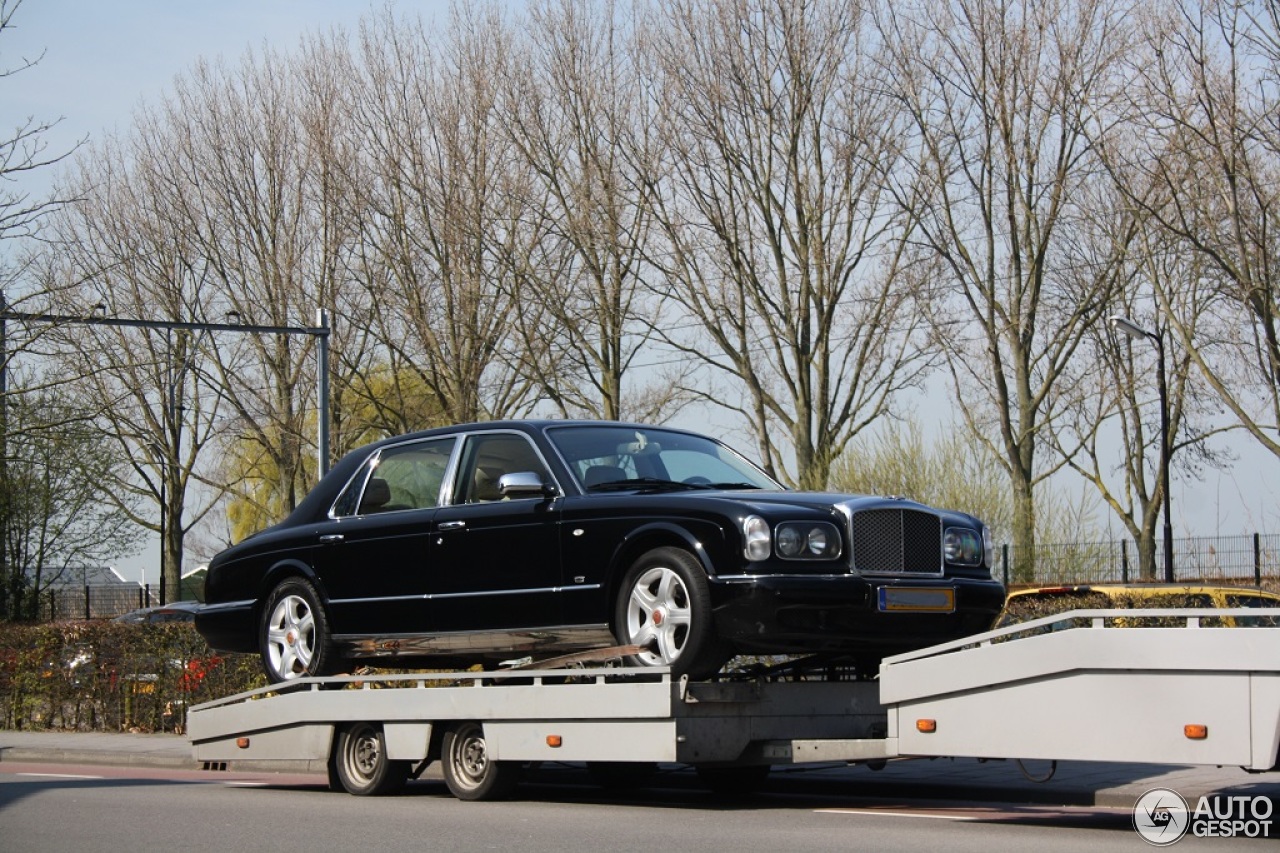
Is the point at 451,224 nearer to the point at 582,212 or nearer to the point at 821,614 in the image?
the point at 582,212

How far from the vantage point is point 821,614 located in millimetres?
9289

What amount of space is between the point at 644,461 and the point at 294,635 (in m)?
3.04

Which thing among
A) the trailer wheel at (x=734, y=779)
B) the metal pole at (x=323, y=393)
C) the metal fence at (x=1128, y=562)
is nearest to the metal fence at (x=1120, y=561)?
the metal fence at (x=1128, y=562)

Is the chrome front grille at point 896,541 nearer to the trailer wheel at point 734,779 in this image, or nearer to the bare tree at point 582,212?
the trailer wheel at point 734,779

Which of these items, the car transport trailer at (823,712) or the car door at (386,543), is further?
the car door at (386,543)

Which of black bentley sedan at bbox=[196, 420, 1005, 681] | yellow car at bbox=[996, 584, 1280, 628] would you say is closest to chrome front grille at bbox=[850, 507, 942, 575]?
Result: black bentley sedan at bbox=[196, 420, 1005, 681]

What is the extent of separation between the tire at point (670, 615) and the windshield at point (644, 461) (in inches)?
32.6

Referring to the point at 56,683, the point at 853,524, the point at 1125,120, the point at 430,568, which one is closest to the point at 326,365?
the point at 56,683

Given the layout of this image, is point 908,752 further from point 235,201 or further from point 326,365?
point 235,201

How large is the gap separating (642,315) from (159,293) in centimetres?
1572

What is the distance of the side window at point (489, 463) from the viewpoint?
430 inches

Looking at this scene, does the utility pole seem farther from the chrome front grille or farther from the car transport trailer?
the chrome front grille

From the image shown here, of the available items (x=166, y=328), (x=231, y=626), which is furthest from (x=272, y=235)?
(x=231, y=626)

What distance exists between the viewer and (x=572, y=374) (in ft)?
125
